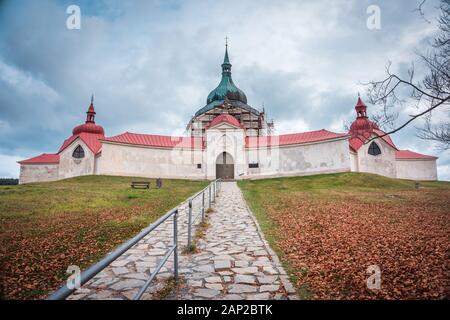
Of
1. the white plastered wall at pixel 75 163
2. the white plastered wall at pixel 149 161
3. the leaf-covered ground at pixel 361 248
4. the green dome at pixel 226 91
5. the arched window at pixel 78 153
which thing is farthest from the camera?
the green dome at pixel 226 91

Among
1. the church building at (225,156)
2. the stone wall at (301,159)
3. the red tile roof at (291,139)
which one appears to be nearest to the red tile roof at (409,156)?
the church building at (225,156)

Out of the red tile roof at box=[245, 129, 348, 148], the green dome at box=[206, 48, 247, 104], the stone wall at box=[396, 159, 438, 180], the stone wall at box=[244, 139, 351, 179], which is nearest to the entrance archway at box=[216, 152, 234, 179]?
the stone wall at box=[244, 139, 351, 179]

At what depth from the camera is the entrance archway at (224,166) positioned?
32.3m

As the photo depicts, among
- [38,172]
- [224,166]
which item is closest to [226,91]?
[224,166]

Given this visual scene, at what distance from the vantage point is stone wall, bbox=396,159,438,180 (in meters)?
34.2

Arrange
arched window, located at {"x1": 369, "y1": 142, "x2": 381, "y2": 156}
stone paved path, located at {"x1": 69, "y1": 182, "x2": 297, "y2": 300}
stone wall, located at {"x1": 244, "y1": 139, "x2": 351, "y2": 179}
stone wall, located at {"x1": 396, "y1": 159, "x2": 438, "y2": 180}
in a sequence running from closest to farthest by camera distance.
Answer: stone paved path, located at {"x1": 69, "y1": 182, "x2": 297, "y2": 300}, stone wall, located at {"x1": 244, "y1": 139, "x2": 351, "y2": 179}, arched window, located at {"x1": 369, "y1": 142, "x2": 381, "y2": 156}, stone wall, located at {"x1": 396, "y1": 159, "x2": 438, "y2": 180}

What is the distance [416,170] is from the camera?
112ft

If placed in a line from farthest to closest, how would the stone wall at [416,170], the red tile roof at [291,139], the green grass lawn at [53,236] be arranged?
the stone wall at [416,170] < the red tile roof at [291,139] < the green grass lawn at [53,236]

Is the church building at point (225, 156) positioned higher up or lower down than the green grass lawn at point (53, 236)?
higher up

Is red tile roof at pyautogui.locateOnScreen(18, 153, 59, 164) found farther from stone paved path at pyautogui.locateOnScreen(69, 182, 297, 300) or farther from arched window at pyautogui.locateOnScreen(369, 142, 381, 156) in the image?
arched window at pyautogui.locateOnScreen(369, 142, 381, 156)

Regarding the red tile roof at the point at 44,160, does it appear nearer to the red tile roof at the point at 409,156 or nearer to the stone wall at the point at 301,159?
the stone wall at the point at 301,159

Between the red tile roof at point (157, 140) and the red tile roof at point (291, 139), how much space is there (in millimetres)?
6799

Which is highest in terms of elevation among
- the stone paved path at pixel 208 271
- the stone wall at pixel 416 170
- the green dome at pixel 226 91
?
the green dome at pixel 226 91
